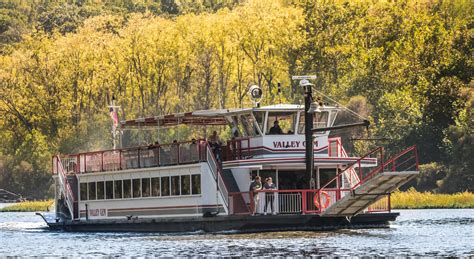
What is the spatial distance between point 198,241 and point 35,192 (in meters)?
73.2

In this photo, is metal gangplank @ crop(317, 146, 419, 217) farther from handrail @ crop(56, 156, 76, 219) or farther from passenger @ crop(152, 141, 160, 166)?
handrail @ crop(56, 156, 76, 219)

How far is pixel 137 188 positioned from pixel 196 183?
4.14m

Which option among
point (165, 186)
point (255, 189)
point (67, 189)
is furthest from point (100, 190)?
point (255, 189)

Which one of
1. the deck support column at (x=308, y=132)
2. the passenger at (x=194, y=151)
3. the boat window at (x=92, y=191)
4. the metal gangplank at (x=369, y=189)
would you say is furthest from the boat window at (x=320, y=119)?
the boat window at (x=92, y=191)

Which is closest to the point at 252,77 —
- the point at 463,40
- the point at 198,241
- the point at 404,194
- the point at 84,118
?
the point at 84,118

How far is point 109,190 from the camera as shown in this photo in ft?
190

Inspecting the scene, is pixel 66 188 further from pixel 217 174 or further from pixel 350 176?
pixel 350 176

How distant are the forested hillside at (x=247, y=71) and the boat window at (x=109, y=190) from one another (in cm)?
3556

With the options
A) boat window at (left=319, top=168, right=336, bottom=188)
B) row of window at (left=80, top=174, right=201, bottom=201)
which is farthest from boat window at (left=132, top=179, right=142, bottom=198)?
boat window at (left=319, top=168, right=336, bottom=188)

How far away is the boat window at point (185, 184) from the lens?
175 feet

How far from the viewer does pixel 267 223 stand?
5022cm

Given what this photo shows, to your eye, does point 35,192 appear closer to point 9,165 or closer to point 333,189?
point 9,165

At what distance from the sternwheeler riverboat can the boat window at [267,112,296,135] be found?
0.04 m

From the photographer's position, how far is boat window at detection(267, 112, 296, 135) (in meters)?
53.1
